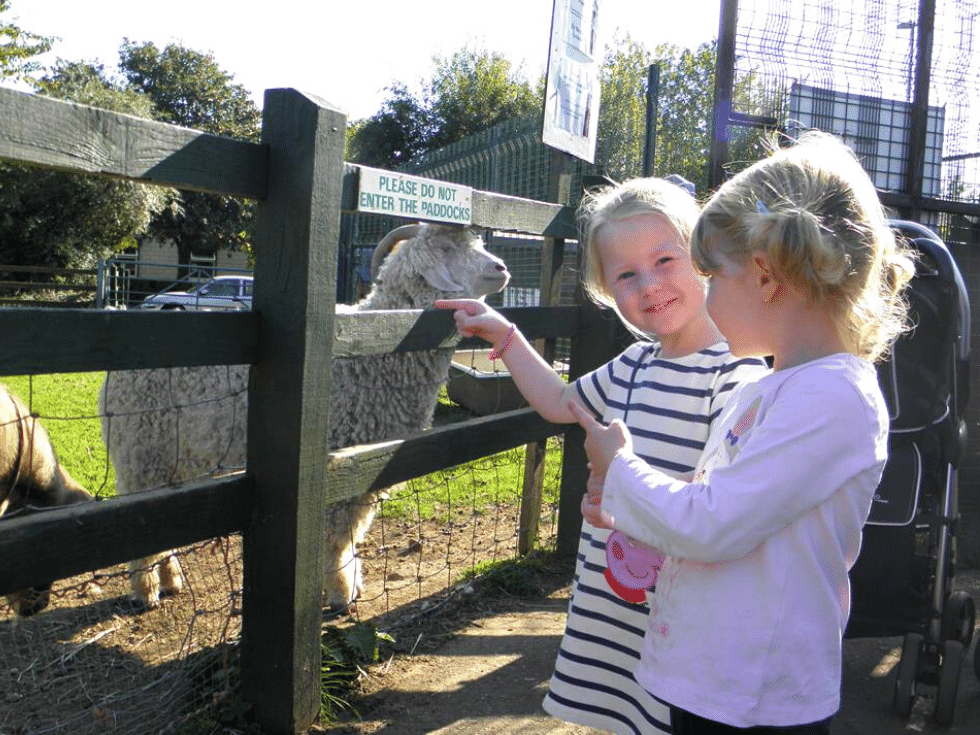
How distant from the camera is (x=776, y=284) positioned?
1.56m

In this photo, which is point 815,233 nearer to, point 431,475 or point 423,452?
point 423,452

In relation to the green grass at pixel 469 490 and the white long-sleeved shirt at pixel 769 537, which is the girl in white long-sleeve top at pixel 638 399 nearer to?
the white long-sleeved shirt at pixel 769 537

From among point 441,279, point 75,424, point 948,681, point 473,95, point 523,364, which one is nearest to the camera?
point 523,364

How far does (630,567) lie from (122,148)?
1.54m

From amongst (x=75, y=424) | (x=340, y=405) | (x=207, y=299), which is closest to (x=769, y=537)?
(x=340, y=405)

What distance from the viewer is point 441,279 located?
14.9ft

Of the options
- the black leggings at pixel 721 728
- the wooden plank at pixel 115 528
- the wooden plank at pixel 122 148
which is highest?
the wooden plank at pixel 122 148

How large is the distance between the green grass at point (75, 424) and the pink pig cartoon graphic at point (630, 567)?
109 inches

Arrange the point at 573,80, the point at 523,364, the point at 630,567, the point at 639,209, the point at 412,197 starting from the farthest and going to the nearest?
the point at 573,80 < the point at 412,197 < the point at 523,364 < the point at 639,209 < the point at 630,567

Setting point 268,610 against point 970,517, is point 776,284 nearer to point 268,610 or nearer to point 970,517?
point 268,610

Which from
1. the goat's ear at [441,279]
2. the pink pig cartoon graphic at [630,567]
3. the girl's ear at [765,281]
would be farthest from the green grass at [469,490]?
Result: the girl's ear at [765,281]

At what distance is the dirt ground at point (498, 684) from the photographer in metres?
3.09

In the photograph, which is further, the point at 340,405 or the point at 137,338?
the point at 340,405

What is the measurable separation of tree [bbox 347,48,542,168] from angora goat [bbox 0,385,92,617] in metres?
34.8
